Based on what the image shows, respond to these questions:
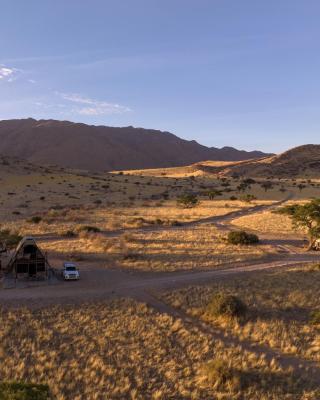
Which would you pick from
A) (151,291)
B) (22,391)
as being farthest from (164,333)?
(22,391)

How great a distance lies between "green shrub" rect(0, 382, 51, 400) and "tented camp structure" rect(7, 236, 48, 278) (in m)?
12.6

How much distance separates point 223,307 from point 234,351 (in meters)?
3.17

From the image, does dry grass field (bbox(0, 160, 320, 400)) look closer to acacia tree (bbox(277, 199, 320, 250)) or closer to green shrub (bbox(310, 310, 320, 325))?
green shrub (bbox(310, 310, 320, 325))

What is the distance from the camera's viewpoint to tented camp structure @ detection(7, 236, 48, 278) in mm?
23031

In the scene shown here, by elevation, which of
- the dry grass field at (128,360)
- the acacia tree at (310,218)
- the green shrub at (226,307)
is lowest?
the dry grass field at (128,360)

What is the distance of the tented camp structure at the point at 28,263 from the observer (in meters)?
23.0

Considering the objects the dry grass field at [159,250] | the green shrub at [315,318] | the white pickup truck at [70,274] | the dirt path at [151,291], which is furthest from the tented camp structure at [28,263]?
the green shrub at [315,318]

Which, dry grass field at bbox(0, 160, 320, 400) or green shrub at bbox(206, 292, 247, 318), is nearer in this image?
dry grass field at bbox(0, 160, 320, 400)

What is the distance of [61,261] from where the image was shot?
27.4 m

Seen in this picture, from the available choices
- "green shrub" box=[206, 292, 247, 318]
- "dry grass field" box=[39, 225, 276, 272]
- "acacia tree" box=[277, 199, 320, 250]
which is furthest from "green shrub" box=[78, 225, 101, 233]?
"green shrub" box=[206, 292, 247, 318]

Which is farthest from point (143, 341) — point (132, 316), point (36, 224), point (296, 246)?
point (36, 224)

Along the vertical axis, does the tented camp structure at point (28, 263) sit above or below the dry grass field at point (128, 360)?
above

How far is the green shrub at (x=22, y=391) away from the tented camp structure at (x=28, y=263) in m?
12.6

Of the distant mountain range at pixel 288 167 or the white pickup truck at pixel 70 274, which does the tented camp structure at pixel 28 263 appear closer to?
Result: the white pickup truck at pixel 70 274
